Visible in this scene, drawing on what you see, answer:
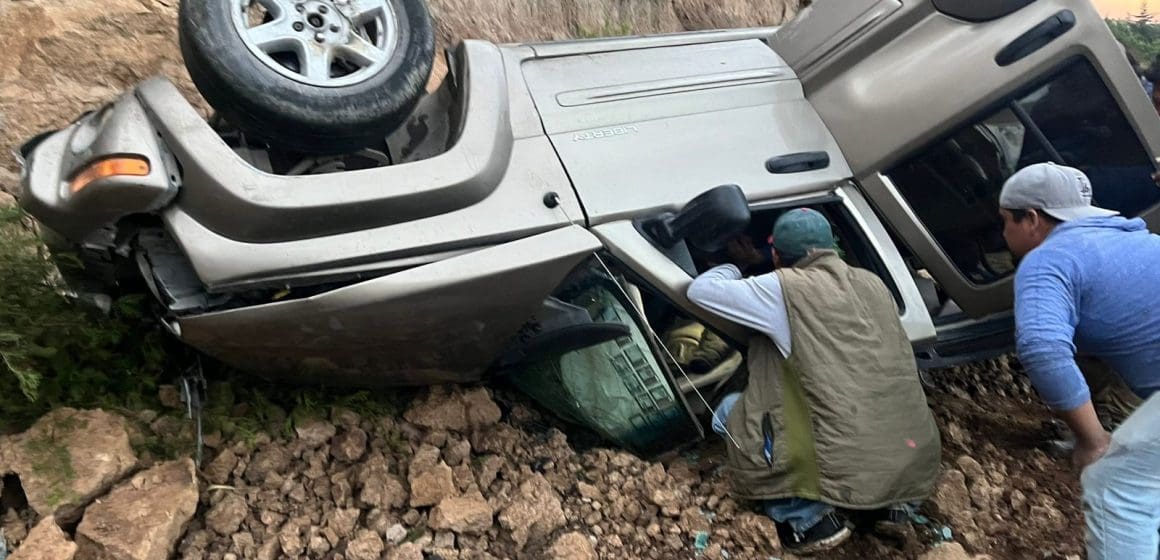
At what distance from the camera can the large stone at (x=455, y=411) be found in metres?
3.17

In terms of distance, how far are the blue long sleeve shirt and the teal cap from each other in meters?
0.62

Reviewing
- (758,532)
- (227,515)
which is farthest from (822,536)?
(227,515)

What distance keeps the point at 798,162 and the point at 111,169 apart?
7.48ft

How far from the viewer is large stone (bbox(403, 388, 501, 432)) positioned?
3.17 m

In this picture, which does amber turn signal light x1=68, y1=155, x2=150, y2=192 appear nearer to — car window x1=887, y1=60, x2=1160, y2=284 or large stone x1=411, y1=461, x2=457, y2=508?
large stone x1=411, y1=461, x2=457, y2=508

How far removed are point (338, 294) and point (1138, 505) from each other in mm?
2312

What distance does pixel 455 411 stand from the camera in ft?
10.5

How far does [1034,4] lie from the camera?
3.39 m

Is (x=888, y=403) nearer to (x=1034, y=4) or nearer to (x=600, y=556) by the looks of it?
(x=600, y=556)

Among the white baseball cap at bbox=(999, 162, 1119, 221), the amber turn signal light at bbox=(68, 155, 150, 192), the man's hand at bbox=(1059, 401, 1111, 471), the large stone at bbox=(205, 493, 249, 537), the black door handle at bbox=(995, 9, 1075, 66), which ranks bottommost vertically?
the large stone at bbox=(205, 493, 249, 537)

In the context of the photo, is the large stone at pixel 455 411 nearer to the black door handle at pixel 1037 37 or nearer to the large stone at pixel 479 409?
the large stone at pixel 479 409

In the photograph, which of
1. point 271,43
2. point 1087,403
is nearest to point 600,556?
point 1087,403

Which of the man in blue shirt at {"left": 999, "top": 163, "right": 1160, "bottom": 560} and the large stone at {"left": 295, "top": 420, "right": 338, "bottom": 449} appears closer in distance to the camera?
the man in blue shirt at {"left": 999, "top": 163, "right": 1160, "bottom": 560}

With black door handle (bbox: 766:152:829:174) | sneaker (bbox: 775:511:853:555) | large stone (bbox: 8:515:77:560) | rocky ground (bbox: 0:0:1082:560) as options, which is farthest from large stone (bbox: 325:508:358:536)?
black door handle (bbox: 766:152:829:174)
